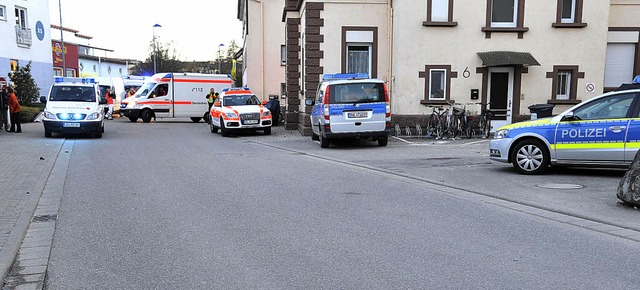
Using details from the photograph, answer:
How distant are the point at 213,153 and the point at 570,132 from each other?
8991 millimetres

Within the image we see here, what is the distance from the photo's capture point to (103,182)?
9891 millimetres

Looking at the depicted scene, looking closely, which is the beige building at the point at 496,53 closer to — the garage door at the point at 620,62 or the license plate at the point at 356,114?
the garage door at the point at 620,62

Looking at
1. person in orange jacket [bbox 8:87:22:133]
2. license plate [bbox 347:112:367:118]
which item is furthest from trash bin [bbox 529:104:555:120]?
person in orange jacket [bbox 8:87:22:133]

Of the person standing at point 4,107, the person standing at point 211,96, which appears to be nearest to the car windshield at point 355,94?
the person standing at point 4,107

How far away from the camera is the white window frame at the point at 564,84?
19953 mm

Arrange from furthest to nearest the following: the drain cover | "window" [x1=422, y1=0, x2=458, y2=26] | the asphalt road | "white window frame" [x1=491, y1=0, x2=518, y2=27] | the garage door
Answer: the garage door
"white window frame" [x1=491, y1=0, x2=518, y2=27]
"window" [x1=422, y1=0, x2=458, y2=26]
the drain cover
the asphalt road

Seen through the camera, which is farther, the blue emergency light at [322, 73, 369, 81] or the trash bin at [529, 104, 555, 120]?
the blue emergency light at [322, 73, 369, 81]

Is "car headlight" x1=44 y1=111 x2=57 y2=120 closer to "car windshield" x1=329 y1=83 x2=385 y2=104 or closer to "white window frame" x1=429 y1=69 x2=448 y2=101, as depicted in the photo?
"car windshield" x1=329 y1=83 x2=385 y2=104

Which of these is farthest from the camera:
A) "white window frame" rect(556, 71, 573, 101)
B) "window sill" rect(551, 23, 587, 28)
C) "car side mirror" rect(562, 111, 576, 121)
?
"white window frame" rect(556, 71, 573, 101)

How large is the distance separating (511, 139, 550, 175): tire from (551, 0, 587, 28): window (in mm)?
10907

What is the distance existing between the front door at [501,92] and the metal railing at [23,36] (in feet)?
100

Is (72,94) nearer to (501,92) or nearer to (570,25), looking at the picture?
(501,92)

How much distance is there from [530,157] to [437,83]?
388 inches

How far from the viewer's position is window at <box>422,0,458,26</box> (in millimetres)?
19484
